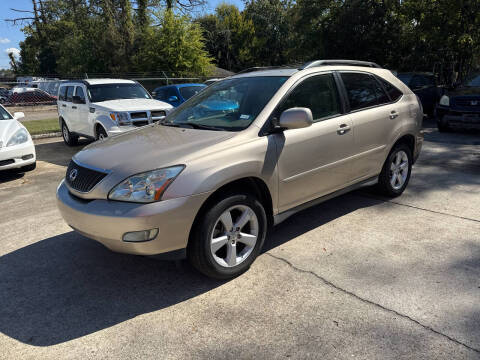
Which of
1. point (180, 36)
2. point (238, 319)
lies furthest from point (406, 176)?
point (180, 36)

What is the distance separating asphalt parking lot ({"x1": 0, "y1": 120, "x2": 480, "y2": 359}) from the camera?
249 centimetres

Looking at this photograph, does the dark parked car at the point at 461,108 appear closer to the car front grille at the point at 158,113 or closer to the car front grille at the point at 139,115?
the car front grille at the point at 158,113

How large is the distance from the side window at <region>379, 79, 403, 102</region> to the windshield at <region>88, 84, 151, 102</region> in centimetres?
645

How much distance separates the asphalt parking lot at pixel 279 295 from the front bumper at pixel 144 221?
0.48 m

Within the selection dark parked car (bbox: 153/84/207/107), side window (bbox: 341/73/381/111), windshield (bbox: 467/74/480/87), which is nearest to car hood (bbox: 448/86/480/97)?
windshield (bbox: 467/74/480/87)

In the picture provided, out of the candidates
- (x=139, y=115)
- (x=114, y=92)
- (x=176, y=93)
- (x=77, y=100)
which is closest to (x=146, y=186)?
(x=139, y=115)

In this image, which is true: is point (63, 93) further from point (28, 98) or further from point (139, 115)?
point (28, 98)

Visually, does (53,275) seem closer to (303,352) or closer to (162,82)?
(303,352)

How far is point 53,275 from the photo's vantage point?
3.47 metres

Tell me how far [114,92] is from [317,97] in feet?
22.3

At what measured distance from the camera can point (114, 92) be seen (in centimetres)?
942

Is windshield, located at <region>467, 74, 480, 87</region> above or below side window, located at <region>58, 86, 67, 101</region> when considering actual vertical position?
below

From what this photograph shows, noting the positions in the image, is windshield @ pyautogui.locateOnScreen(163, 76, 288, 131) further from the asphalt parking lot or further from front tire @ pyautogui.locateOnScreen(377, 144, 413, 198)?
front tire @ pyautogui.locateOnScreen(377, 144, 413, 198)

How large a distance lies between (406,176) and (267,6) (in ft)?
157
